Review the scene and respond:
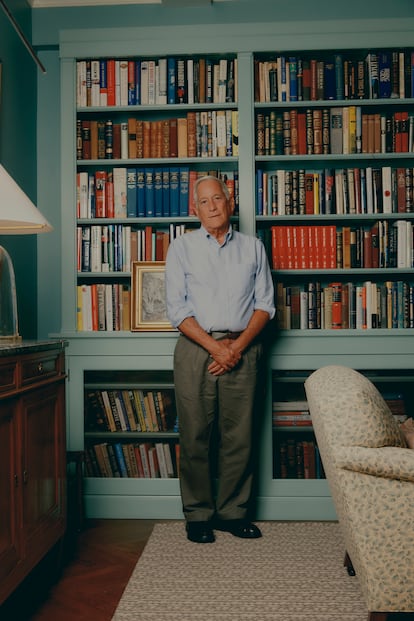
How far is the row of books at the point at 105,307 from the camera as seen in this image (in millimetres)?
3258

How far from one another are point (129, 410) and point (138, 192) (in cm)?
116

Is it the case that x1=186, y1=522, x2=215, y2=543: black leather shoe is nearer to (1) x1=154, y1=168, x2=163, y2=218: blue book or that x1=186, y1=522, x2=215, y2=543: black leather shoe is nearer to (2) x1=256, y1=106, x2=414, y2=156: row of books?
(1) x1=154, y1=168, x2=163, y2=218: blue book

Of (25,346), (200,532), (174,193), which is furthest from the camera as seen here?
(174,193)

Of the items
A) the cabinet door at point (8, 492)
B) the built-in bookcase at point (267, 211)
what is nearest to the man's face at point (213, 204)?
the built-in bookcase at point (267, 211)

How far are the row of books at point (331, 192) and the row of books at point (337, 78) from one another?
0.39m

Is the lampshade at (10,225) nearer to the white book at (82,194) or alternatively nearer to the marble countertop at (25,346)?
the marble countertop at (25,346)

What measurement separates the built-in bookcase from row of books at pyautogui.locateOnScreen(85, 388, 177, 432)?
0.05 ft

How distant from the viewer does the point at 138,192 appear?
10.8 feet

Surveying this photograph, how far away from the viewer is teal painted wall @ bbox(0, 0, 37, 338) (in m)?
3.12

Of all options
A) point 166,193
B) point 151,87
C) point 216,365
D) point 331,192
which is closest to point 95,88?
point 151,87

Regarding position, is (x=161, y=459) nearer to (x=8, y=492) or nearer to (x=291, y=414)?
(x=291, y=414)

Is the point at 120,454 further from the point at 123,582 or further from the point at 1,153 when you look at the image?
the point at 1,153

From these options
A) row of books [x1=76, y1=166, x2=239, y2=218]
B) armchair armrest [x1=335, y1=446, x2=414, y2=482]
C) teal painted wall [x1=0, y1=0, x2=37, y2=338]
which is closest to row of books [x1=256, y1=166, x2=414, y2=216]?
row of books [x1=76, y1=166, x2=239, y2=218]

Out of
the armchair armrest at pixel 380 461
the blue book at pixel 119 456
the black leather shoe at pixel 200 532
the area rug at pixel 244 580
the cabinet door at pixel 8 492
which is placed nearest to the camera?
the armchair armrest at pixel 380 461
